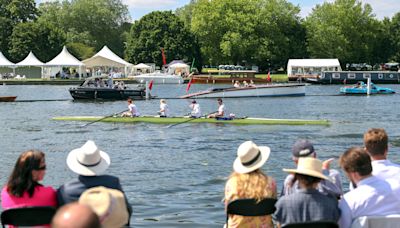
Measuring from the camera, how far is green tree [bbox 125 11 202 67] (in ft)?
372

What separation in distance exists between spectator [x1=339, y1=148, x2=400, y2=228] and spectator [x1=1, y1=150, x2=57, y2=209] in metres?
2.96

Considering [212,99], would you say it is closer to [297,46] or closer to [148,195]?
[148,195]

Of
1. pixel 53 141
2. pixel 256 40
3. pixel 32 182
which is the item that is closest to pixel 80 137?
pixel 53 141

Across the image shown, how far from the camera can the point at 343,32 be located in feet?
382

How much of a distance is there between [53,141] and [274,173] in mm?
12942

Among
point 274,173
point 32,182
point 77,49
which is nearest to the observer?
point 32,182

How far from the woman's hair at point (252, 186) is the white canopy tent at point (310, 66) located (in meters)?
96.4

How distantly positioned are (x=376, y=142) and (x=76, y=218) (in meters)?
4.34

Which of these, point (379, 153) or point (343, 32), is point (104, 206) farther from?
point (343, 32)

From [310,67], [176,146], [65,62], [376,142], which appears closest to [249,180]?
[376,142]

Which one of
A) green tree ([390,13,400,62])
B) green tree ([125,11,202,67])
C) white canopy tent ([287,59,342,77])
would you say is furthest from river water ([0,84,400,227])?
green tree ([390,13,400,62])

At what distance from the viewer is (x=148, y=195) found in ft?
53.8

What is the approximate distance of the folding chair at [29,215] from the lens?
6418 mm

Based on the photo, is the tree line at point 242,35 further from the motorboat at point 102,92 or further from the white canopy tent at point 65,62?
the motorboat at point 102,92
